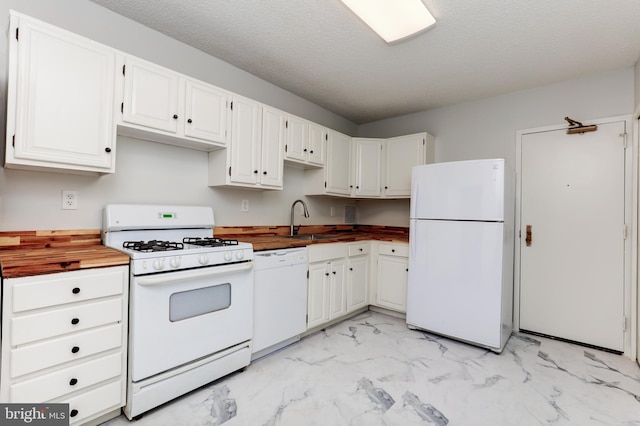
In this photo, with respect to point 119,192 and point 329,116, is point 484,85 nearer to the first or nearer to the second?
point 329,116

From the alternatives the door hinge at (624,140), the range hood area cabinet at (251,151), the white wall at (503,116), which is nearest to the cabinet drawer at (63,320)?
the range hood area cabinet at (251,151)

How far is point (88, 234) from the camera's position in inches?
78.5

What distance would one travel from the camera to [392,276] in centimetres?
332

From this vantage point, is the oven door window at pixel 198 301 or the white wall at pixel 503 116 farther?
the white wall at pixel 503 116

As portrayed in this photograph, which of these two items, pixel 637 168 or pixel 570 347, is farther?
pixel 570 347

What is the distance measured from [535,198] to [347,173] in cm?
193

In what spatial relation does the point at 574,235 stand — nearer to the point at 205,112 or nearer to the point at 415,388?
the point at 415,388

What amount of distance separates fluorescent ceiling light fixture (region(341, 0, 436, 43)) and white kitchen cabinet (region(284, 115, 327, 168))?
113cm

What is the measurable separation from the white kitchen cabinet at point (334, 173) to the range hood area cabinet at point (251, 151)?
668mm

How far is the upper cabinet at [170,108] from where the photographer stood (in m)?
1.92

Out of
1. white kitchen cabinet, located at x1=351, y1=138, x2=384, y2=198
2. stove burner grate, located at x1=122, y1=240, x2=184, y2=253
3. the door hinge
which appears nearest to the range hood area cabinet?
stove burner grate, located at x1=122, y1=240, x2=184, y2=253

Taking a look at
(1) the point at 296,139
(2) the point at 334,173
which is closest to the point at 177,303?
(1) the point at 296,139

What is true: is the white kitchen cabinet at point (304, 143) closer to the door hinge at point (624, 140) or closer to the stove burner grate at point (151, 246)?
the stove burner grate at point (151, 246)

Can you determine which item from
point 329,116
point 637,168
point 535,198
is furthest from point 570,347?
point 329,116
